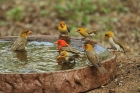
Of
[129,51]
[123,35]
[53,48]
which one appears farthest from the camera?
[123,35]

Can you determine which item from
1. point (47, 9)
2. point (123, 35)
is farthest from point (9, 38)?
point (47, 9)

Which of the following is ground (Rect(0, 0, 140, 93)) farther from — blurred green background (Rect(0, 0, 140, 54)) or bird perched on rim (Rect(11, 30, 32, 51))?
bird perched on rim (Rect(11, 30, 32, 51))

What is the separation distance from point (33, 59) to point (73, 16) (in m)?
6.20

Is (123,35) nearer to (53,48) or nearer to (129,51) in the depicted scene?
(129,51)

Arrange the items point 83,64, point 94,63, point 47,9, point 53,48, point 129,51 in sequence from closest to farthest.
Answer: point 94,63 < point 83,64 < point 53,48 < point 129,51 < point 47,9

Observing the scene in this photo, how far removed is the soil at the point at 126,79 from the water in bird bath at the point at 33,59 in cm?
62

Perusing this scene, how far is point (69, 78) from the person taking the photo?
6227 millimetres

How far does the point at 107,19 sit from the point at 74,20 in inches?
45.0

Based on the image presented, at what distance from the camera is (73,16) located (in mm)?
13305

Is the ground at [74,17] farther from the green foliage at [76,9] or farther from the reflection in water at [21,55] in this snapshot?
the reflection in water at [21,55]

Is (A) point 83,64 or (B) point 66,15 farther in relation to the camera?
(B) point 66,15

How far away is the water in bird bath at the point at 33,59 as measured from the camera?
6566mm

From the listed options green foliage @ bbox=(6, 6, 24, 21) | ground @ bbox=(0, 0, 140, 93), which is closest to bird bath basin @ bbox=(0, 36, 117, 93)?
ground @ bbox=(0, 0, 140, 93)

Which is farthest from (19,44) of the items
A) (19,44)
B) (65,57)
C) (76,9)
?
(76,9)
